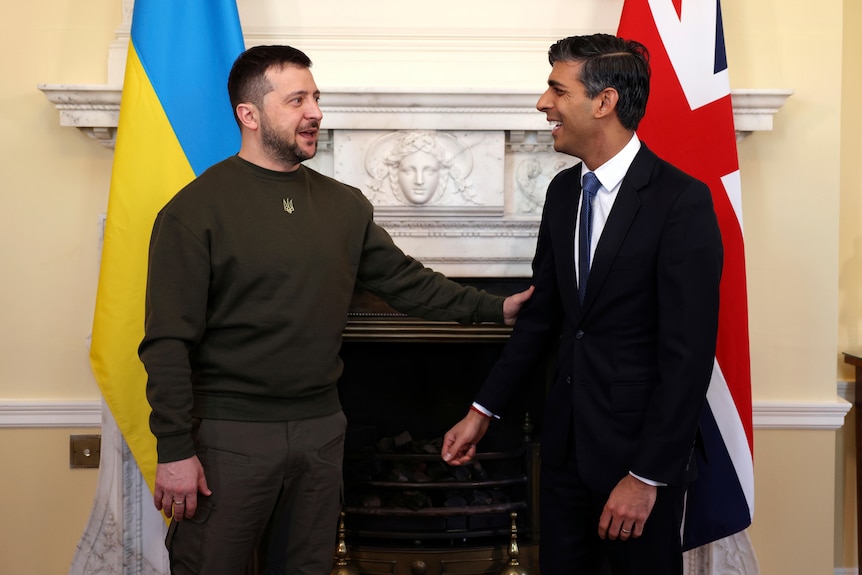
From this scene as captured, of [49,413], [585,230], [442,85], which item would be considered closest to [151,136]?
[442,85]

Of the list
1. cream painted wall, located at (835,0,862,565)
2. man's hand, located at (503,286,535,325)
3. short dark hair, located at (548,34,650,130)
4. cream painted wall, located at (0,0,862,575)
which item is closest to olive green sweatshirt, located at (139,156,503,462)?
man's hand, located at (503,286,535,325)

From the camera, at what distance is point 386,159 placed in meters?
2.33

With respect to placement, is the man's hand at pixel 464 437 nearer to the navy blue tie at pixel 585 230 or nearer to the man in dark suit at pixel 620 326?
the man in dark suit at pixel 620 326

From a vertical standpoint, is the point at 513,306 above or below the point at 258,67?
below

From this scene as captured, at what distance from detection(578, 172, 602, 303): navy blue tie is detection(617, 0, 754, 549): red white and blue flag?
63 centimetres

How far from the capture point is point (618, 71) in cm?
161

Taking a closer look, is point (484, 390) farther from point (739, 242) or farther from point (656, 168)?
point (739, 242)

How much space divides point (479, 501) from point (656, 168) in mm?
1386

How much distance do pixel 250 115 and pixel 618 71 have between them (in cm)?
77

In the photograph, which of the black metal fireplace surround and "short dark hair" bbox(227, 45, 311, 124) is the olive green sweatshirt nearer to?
Answer: "short dark hair" bbox(227, 45, 311, 124)

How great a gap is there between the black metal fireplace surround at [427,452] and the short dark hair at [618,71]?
929 mm

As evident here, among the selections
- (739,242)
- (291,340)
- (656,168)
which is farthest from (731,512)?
(291,340)

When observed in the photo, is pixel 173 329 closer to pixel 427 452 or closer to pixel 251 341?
pixel 251 341

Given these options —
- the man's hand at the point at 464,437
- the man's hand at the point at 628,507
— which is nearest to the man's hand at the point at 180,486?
the man's hand at the point at 464,437
